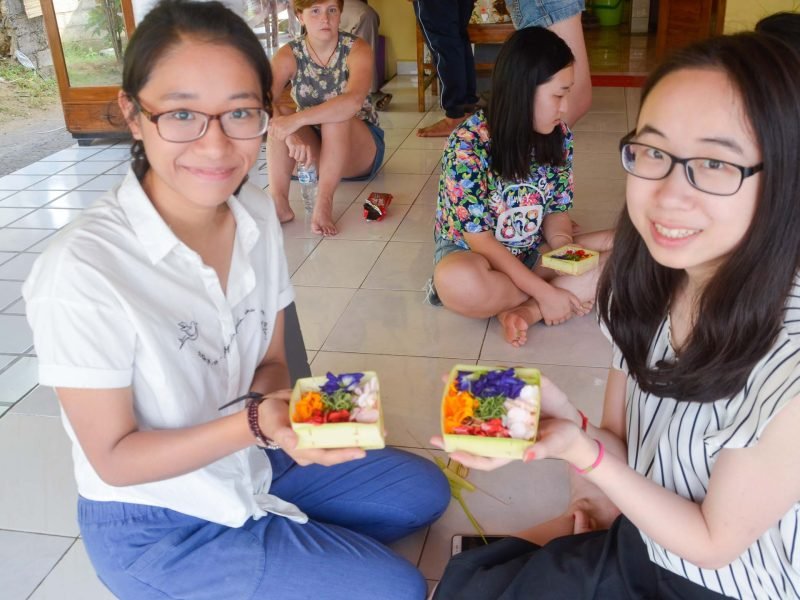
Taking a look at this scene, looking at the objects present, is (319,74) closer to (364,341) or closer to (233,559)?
(364,341)

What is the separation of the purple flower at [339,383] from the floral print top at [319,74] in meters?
2.42

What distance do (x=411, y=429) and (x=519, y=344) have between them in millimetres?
504

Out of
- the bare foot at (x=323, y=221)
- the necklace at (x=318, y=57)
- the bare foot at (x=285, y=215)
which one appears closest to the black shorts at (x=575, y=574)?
the bare foot at (x=323, y=221)

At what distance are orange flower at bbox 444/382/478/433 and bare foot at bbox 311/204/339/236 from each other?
84.5 inches

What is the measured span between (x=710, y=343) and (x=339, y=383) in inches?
20.0

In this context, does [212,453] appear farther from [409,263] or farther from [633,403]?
[409,263]

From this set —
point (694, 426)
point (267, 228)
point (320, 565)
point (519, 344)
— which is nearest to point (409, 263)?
point (519, 344)

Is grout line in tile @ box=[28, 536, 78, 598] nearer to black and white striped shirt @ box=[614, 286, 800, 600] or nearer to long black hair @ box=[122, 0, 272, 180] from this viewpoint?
long black hair @ box=[122, 0, 272, 180]

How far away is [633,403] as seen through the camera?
1.24 meters

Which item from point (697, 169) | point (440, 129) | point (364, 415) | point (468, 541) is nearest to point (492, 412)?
point (364, 415)

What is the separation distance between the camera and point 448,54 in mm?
4430

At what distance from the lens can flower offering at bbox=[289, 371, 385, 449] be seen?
1060 mm

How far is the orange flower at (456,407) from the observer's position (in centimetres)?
107

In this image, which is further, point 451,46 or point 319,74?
point 451,46
